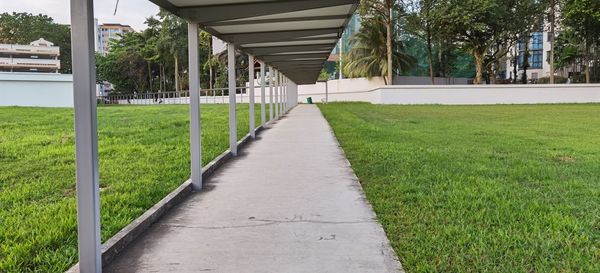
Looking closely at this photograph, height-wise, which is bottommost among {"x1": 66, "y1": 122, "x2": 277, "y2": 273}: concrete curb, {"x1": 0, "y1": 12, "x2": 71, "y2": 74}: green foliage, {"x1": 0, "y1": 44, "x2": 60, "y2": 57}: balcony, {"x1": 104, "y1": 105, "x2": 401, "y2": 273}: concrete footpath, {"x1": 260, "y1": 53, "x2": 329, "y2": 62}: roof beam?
{"x1": 104, "y1": 105, "x2": 401, "y2": 273}: concrete footpath

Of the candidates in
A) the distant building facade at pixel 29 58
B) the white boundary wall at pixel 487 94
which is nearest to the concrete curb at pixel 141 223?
the white boundary wall at pixel 487 94

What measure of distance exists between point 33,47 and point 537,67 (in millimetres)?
61149

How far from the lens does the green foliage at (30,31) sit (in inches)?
2334

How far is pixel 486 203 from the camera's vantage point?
4.97 meters

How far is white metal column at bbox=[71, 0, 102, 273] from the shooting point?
10.2ft

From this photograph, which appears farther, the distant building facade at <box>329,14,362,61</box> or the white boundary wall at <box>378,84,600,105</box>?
the distant building facade at <box>329,14,362,61</box>

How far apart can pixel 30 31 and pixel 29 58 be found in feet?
41.8

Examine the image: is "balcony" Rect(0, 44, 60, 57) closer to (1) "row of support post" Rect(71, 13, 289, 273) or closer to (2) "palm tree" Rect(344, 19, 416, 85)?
(2) "palm tree" Rect(344, 19, 416, 85)

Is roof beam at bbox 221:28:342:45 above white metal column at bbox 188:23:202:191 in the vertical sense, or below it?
above

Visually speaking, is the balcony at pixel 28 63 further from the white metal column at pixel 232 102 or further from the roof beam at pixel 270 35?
the roof beam at pixel 270 35

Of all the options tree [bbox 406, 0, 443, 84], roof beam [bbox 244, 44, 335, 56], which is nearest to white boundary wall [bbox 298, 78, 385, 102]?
tree [bbox 406, 0, 443, 84]

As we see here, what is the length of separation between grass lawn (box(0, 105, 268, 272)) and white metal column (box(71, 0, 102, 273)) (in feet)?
1.04

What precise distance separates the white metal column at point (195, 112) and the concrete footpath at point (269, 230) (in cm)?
24

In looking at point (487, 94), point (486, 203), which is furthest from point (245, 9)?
point (487, 94)
